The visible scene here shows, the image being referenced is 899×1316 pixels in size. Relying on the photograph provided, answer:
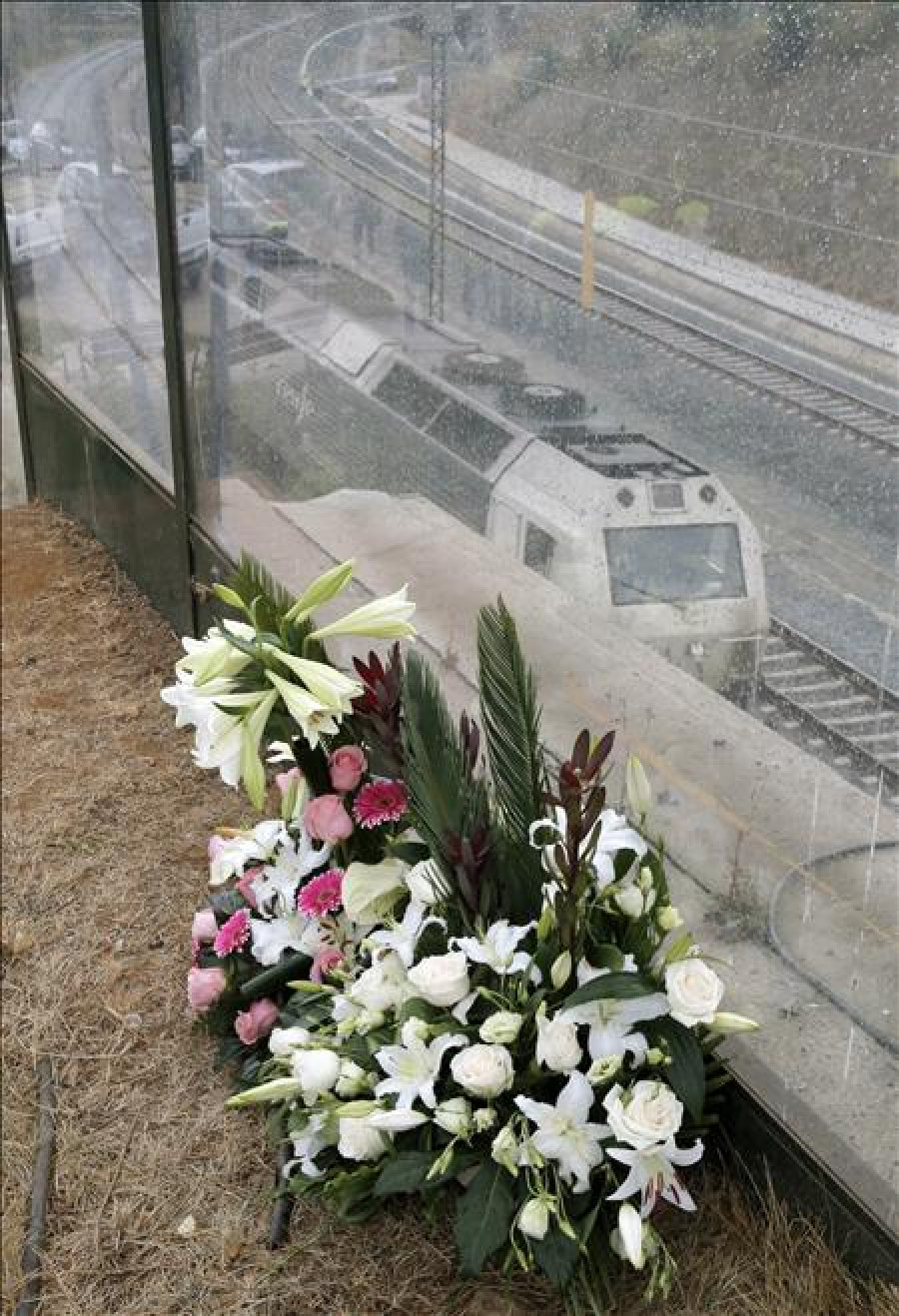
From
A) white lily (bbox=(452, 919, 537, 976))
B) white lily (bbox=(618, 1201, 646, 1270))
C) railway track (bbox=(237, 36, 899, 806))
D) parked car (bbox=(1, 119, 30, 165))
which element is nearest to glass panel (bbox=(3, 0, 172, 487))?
parked car (bbox=(1, 119, 30, 165))

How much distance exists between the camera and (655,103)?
2.64 metres

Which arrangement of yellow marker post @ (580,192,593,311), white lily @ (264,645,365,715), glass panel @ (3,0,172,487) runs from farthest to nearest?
glass panel @ (3,0,172,487) < yellow marker post @ (580,192,593,311) < white lily @ (264,645,365,715)

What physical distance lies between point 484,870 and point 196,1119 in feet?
2.94

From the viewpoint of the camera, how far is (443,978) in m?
2.50

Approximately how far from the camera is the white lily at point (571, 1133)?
242 centimetres

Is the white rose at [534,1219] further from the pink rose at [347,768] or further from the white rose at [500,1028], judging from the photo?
the pink rose at [347,768]

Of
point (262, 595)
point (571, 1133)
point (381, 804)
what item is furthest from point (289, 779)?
point (571, 1133)

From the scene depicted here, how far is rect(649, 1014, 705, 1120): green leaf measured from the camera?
2.45 metres

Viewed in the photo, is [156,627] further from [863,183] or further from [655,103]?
[863,183]

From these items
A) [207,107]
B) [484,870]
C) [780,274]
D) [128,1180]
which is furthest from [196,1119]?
[207,107]

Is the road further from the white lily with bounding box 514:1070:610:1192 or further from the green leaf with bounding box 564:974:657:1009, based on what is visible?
the white lily with bounding box 514:1070:610:1192

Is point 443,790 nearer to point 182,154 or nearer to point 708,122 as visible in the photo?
point 708,122

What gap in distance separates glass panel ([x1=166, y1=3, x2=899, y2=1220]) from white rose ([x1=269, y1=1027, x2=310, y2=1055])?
743mm

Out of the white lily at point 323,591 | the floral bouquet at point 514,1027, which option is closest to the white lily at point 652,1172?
the floral bouquet at point 514,1027
